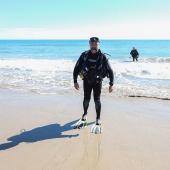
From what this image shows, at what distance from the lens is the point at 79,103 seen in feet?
22.1

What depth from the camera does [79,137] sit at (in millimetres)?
4348

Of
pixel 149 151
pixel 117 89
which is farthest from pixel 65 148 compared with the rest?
pixel 117 89

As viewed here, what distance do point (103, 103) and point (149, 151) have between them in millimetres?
3081

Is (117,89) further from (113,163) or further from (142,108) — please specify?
(113,163)

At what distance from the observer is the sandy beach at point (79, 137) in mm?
3408

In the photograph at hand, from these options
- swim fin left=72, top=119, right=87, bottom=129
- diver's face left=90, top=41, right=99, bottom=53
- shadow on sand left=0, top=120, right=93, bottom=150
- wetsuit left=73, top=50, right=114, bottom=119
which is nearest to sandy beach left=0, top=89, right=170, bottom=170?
shadow on sand left=0, top=120, right=93, bottom=150

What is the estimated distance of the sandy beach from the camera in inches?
134

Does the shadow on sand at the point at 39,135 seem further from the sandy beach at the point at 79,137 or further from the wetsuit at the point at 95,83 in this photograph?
the wetsuit at the point at 95,83

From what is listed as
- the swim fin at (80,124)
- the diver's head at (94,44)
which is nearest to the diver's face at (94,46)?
the diver's head at (94,44)

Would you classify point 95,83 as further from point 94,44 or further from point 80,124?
point 80,124

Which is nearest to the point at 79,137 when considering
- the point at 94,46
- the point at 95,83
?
the point at 95,83

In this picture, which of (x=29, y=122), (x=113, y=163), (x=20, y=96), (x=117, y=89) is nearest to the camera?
(x=113, y=163)

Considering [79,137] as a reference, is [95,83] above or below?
above

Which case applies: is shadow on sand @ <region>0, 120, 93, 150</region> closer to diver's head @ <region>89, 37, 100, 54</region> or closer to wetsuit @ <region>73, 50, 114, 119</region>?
wetsuit @ <region>73, 50, 114, 119</region>
